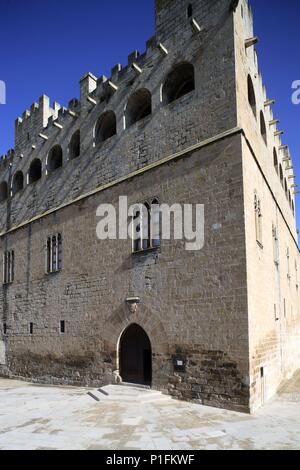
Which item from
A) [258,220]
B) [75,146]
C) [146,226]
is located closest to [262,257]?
[258,220]

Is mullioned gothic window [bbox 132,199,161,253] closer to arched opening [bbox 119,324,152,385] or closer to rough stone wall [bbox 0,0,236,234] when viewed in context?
rough stone wall [bbox 0,0,236,234]

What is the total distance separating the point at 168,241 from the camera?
1022cm

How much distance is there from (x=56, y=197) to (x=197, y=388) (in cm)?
881

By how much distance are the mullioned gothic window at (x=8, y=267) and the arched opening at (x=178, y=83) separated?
31.5 ft

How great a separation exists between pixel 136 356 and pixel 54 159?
27.6 feet

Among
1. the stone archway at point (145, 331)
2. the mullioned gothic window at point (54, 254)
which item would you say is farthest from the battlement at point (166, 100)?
the stone archway at point (145, 331)

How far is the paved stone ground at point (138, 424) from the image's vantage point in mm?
6227

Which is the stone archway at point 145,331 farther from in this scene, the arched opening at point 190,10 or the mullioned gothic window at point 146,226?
the arched opening at point 190,10

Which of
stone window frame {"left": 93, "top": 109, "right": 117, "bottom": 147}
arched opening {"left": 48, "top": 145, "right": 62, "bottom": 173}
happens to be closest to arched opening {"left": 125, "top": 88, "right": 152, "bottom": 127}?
stone window frame {"left": 93, "top": 109, "right": 117, "bottom": 147}

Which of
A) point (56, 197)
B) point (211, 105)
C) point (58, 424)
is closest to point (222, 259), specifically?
point (211, 105)

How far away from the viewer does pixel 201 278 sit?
30.7ft

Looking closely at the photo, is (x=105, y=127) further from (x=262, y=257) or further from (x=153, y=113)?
(x=262, y=257)

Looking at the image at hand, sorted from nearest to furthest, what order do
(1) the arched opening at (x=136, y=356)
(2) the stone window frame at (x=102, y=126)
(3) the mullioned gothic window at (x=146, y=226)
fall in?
(3) the mullioned gothic window at (x=146, y=226) → (1) the arched opening at (x=136, y=356) → (2) the stone window frame at (x=102, y=126)

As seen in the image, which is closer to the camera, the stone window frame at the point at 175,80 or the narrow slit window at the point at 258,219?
the narrow slit window at the point at 258,219
